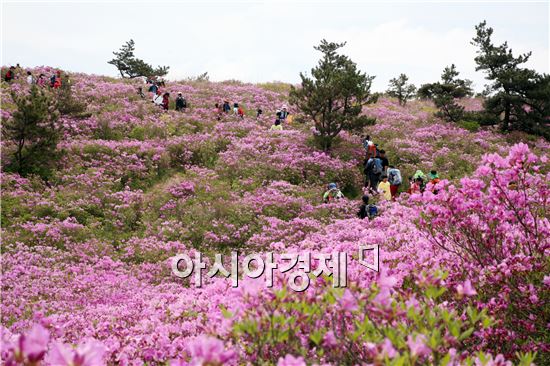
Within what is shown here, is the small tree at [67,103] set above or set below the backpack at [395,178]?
above

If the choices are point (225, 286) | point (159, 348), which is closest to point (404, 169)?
point (225, 286)

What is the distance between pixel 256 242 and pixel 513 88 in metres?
18.6

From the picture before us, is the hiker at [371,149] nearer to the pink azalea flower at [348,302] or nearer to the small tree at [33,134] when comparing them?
the small tree at [33,134]

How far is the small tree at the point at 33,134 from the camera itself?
14.8 m

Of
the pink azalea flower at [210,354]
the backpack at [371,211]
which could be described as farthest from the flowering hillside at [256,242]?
the backpack at [371,211]

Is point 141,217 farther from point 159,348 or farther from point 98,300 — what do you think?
point 159,348

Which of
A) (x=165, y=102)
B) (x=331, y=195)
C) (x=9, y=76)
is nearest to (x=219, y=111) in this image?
(x=165, y=102)

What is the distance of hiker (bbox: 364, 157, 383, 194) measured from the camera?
1527 centimetres

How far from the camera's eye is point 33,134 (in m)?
15.2

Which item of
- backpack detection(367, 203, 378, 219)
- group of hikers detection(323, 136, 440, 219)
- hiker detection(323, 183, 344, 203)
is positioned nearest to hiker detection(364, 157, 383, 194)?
group of hikers detection(323, 136, 440, 219)

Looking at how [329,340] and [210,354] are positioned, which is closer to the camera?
[210,354]

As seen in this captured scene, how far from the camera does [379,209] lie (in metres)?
12.9

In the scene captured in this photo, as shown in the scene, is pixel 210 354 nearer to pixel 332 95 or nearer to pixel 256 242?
pixel 256 242

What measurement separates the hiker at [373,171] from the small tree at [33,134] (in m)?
12.1
